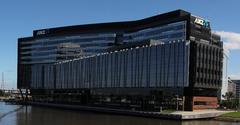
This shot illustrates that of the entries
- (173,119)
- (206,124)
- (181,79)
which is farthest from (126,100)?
(206,124)

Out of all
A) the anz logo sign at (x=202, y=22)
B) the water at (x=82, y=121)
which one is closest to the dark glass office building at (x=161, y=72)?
the anz logo sign at (x=202, y=22)

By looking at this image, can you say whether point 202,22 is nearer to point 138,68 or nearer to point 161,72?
point 138,68

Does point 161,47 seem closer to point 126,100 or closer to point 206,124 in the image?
point 126,100

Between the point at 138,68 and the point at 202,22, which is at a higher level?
the point at 202,22

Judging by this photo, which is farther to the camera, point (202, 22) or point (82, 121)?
point (202, 22)

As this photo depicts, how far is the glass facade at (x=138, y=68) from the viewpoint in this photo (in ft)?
436

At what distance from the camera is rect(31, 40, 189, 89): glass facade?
13300 cm

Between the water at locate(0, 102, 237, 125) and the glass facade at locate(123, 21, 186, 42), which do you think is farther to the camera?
the glass facade at locate(123, 21, 186, 42)

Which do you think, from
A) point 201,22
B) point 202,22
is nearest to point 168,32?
point 201,22

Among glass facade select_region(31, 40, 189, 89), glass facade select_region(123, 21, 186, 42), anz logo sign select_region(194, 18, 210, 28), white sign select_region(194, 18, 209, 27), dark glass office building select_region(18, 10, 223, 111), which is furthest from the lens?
white sign select_region(194, 18, 209, 27)

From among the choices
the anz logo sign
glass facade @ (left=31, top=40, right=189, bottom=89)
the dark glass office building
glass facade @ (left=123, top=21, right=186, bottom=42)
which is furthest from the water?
the anz logo sign

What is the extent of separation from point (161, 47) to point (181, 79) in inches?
533

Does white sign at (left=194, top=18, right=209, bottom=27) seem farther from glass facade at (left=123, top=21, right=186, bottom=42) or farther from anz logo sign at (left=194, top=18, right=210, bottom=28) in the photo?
glass facade at (left=123, top=21, right=186, bottom=42)

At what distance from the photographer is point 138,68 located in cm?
14850
